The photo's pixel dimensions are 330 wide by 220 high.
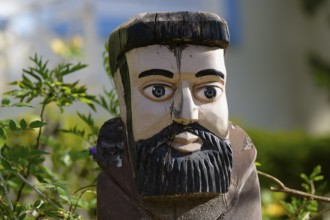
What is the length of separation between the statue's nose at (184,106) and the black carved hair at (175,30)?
0.46 feet

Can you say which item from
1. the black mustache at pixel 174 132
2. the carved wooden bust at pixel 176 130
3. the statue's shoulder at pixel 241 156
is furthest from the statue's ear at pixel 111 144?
the statue's shoulder at pixel 241 156

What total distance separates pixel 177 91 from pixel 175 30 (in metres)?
0.18

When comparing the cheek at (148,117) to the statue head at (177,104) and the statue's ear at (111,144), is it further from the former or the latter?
the statue's ear at (111,144)

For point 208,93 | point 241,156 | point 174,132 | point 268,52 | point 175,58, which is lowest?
point 268,52

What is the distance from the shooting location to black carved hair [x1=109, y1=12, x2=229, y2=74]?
2457 mm

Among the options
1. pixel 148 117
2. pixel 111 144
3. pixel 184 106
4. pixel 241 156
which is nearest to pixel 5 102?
pixel 111 144

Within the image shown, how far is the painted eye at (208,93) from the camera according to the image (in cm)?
251

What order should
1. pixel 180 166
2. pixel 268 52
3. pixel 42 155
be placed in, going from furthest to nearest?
pixel 268 52, pixel 42 155, pixel 180 166

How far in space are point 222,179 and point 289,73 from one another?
7905 millimetres

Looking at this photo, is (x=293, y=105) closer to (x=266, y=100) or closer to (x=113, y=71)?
(x=266, y=100)

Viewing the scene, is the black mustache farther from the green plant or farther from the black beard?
the green plant

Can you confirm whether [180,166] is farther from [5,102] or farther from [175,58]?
[5,102]

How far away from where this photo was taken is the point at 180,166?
8.05 feet

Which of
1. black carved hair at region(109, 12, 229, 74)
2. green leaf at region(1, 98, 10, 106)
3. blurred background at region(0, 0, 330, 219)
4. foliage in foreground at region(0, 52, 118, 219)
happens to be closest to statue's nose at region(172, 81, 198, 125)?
black carved hair at region(109, 12, 229, 74)
